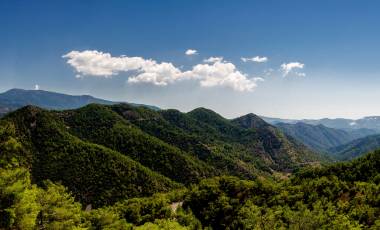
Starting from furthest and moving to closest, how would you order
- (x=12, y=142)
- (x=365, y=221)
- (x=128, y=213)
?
(x=128, y=213), (x=365, y=221), (x=12, y=142)

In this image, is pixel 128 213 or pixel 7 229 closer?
pixel 7 229

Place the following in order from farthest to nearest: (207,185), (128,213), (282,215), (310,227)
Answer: (207,185), (128,213), (282,215), (310,227)

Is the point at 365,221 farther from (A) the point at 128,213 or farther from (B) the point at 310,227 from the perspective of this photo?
(A) the point at 128,213

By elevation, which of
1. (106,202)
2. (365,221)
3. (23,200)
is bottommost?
(106,202)

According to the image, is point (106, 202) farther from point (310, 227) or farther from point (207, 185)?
point (310, 227)

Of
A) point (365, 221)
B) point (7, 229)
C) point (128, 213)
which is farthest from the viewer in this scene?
point (128, 213)

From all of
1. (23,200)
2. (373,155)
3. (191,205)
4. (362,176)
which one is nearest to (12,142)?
(23,200)

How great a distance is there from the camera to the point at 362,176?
133 m

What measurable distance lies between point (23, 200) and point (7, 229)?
419 centimetres

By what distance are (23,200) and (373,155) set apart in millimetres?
148916

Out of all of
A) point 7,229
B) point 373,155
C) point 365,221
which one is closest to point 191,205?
point 365,221

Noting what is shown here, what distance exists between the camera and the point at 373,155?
15100 cm

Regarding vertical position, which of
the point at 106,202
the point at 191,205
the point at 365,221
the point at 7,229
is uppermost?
the point at 7,229

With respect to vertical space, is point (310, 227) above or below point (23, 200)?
below
